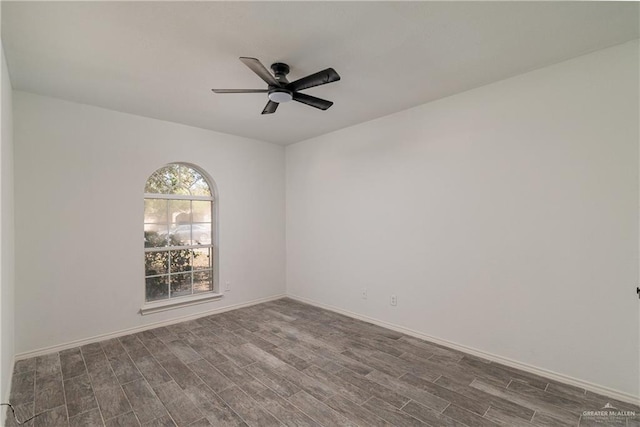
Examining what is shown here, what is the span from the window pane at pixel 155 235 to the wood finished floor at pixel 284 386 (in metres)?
1.14

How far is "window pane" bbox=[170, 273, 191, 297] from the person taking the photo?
13.6 ft

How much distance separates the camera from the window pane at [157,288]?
3932mm

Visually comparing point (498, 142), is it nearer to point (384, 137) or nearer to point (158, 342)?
point (384, 137)

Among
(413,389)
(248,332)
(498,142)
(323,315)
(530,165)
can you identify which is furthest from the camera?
(323,315)

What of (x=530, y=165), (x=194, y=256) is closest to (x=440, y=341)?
(x=530, y=165)

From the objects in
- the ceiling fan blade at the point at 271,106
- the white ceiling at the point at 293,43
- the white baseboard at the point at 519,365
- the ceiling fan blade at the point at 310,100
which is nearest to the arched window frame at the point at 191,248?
the white ceiling at the point at 293,43

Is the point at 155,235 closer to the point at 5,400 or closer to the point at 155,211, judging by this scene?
the point at 155,211

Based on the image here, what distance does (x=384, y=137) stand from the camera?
381cm

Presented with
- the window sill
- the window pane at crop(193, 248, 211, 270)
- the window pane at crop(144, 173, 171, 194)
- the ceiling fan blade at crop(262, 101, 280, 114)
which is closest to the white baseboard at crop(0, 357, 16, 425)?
the window sill

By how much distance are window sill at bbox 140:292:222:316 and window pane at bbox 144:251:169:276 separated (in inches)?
15.9

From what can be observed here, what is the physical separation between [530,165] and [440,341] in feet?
6.51

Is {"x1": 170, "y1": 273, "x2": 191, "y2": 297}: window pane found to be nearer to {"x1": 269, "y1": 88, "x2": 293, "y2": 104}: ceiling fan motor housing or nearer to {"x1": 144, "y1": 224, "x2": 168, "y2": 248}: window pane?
{"x1": 144, "y1": 224, "x2": 168, "y2": 248}: window pane

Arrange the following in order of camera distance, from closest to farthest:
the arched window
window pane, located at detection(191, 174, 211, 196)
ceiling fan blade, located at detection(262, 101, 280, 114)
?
ceiling fan blade, located at detection(262, 101, 280, 114), the arched window, window pane, located at detection(191, 174, 211, 196)

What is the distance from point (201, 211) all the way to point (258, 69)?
9.25ft
